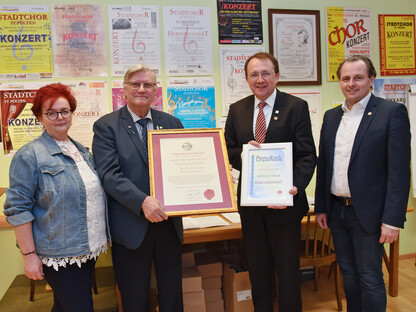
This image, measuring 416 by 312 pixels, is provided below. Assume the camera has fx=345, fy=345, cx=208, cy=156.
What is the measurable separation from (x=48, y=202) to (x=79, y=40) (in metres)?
1.76

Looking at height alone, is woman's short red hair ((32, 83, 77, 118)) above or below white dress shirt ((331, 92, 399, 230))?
above

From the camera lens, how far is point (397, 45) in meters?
3.41

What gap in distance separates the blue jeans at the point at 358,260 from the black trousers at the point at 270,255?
9.3 inches

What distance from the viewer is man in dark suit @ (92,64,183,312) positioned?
1.73 m

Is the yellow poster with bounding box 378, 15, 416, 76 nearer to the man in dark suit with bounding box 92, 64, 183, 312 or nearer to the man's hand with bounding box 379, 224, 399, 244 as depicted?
the man's hand with bounding box 379, 224, 399, 244

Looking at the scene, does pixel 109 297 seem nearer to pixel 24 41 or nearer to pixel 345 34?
pixel 24 41

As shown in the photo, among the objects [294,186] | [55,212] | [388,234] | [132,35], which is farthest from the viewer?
[132,35]

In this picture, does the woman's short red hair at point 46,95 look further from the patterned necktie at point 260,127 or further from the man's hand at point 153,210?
the patterned necktie at point 260,127

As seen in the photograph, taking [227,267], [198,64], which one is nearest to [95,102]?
[198,64]

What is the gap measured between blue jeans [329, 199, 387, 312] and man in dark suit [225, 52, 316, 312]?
0.22 metres

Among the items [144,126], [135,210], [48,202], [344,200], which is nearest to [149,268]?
[135,210]

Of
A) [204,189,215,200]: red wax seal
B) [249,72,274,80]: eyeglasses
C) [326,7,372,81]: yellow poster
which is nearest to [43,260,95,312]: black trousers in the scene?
[204,189,215,200]: red wax seal

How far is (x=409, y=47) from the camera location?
344 centimetres

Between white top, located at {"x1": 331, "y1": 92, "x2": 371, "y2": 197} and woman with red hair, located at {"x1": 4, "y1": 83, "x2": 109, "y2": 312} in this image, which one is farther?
white top, located at {"x1": 331, "y1": 92, "x2": 371, "y2": 197}
